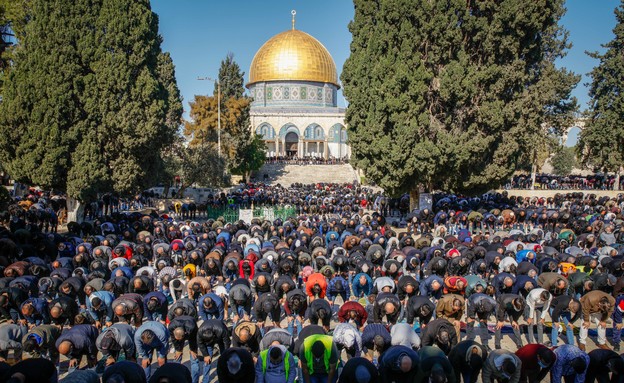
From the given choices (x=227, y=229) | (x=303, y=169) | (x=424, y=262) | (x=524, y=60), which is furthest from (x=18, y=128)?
(x=303, y=169)

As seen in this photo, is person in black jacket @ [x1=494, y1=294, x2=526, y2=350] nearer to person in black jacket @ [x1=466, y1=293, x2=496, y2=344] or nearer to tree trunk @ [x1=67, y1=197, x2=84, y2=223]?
person in black jacket @ [x1=466, y1=293, x2=496, y2=344]

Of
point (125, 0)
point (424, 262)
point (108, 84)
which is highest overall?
point (125, 0)

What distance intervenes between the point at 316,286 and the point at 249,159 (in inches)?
1498

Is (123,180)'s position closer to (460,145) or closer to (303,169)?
(460,145)

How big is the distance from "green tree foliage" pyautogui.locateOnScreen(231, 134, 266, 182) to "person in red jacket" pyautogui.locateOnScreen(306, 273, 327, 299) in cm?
3511

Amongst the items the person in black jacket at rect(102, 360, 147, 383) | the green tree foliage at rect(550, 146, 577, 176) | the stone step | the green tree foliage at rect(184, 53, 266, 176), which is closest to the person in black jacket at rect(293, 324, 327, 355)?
the person in black jacket at rect(102, 360, 147, 383)

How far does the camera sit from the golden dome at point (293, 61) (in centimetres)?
6750

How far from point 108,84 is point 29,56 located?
3.41m

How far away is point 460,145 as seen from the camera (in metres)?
21.5

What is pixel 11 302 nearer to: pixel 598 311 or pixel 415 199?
pixel 598 311

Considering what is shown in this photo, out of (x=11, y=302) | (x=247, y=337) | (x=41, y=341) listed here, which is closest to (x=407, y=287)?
(x=247, y=337)

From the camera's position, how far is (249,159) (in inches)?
1853

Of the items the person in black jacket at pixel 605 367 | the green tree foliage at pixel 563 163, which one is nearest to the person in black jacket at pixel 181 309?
the person in black jacket at pixel 605 367

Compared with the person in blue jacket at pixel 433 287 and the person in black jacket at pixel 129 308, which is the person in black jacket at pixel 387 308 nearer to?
the person in blue jacket at pixel 433 287
